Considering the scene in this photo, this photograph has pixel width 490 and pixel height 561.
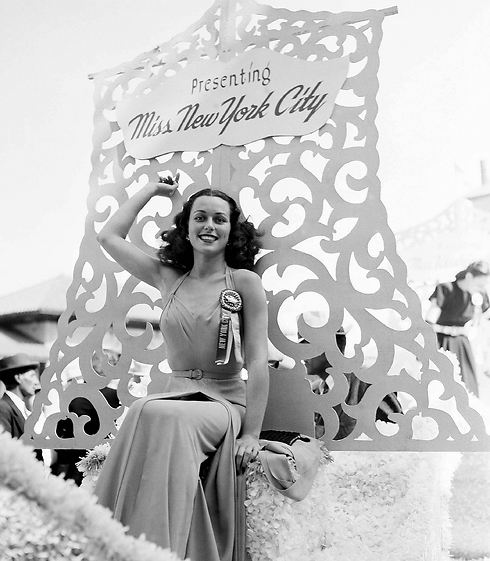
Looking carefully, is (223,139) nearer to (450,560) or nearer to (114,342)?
(450,560)

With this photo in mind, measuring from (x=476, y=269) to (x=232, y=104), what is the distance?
240 cm

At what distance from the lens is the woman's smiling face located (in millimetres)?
2180

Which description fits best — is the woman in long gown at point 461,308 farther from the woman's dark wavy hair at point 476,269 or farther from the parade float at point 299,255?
the parade float at point 299,255

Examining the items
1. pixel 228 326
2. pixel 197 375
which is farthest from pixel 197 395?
pixel 228 326

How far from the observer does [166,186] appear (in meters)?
2.47

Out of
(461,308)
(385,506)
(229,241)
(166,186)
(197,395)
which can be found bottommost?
(385,506)

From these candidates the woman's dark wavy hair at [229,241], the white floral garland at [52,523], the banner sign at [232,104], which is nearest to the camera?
the white floral garland at [52,523]

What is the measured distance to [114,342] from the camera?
5.85 metres

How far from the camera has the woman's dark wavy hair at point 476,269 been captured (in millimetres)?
4324

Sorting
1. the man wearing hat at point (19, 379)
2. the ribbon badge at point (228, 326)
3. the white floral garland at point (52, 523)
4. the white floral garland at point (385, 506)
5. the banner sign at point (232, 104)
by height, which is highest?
the banner sign at point (232, 104)

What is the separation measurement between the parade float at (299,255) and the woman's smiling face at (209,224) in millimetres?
220

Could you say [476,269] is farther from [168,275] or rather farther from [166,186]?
[168,275]

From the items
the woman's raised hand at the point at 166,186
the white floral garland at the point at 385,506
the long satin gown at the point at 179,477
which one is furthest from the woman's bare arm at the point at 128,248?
the white floral garland at the point at 385,506

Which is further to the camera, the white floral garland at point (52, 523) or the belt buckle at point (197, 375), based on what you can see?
the belt buckle at point (197, 375)
